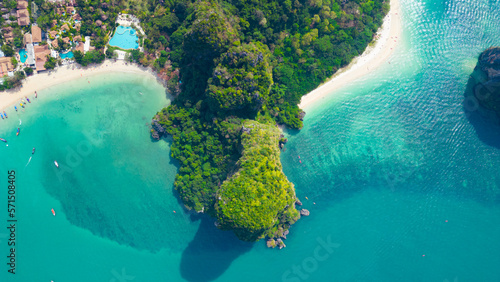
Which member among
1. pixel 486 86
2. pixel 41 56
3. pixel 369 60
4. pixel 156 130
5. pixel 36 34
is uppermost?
pixel 36 34

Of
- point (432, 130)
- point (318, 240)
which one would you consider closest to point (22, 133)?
point (318, 240)

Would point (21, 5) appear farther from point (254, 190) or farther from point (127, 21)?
point (254, 190)

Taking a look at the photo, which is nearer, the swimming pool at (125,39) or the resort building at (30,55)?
the resort building at (30,55)

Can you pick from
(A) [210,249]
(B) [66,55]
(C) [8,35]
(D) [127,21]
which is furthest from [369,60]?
(C) [8,35]

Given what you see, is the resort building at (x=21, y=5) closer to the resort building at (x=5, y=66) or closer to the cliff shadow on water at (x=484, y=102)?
the resort building at (x=5, y=66)

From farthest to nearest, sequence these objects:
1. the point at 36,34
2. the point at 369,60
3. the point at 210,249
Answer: the point at 369,60 → the point at 36,34 → the point at 210,249

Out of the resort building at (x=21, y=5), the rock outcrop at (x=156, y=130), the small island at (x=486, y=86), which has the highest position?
the resort building at (x=21, y=5)

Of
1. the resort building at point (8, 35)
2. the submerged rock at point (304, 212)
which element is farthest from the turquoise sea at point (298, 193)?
the resort building at point (8, 35)

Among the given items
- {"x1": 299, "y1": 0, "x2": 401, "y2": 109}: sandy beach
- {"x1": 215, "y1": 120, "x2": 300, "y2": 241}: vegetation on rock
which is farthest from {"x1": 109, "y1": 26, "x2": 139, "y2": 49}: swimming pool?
{"x1": 299, "y1": 0, "x2": 401, "y2": 109}: sandy beach
